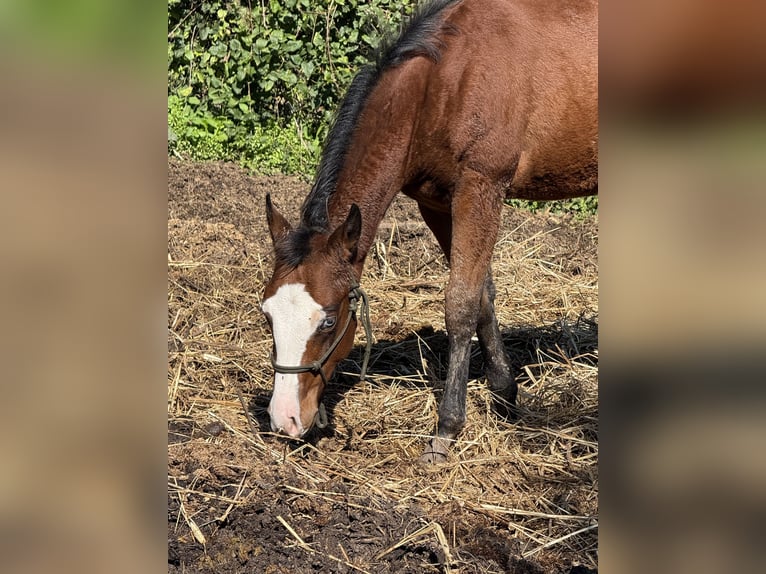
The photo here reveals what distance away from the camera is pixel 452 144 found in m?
3.92

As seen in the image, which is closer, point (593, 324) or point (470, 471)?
point (470, 471)

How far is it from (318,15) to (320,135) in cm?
134

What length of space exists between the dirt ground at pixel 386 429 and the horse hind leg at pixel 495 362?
99 millimetres

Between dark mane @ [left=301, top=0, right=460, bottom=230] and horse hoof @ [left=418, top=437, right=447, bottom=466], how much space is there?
4.01 ft

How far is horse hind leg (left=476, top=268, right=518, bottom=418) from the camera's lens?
176 inches

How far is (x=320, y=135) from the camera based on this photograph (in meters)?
9.04
